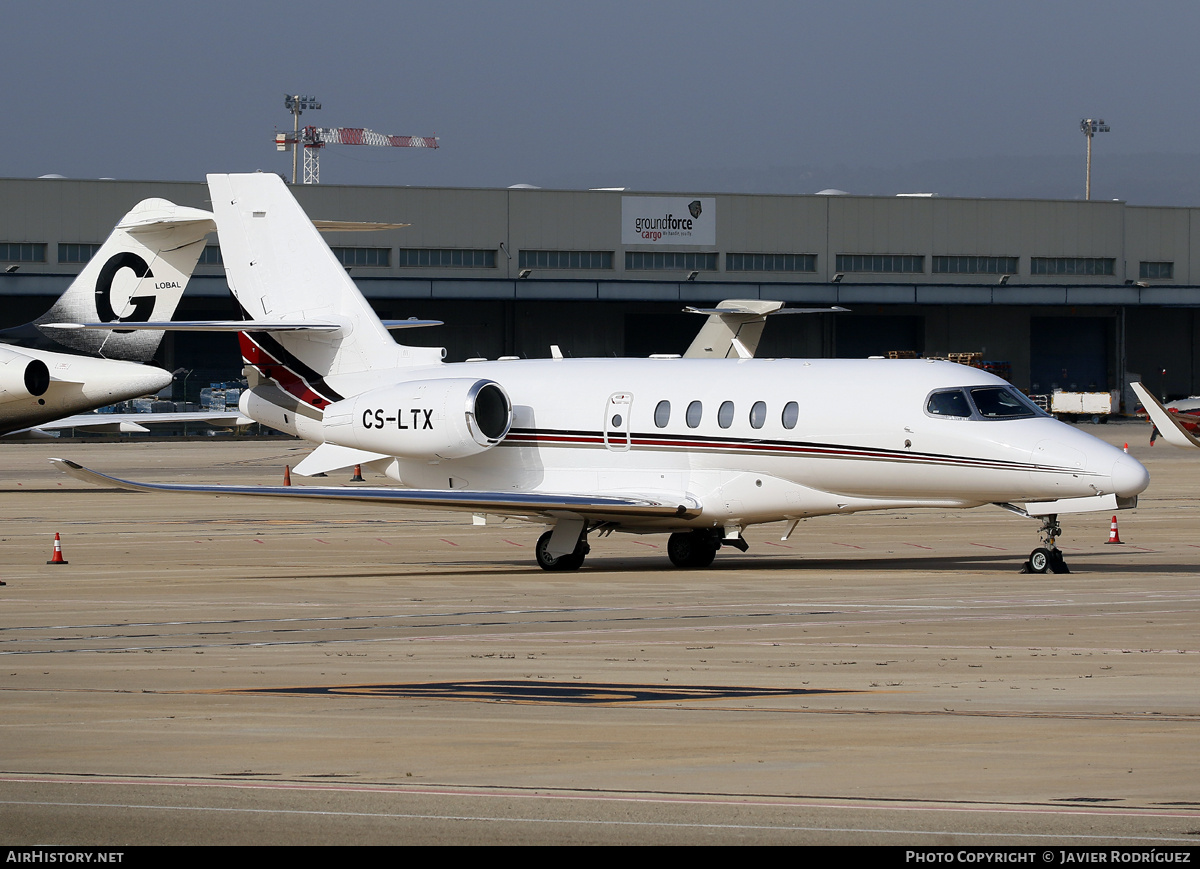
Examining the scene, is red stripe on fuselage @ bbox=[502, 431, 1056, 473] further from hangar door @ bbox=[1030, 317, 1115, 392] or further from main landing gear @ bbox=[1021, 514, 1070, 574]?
hangar door @ bbox=[1030, 317, 1115, 392]

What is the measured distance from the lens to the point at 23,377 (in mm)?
36688

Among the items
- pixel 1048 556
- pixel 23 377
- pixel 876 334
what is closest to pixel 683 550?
pixel 1048 556

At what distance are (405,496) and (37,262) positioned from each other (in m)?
61.1

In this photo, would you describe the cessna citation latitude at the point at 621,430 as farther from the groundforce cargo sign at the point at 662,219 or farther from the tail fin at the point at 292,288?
the groundforce cargo sign at the point at 662,219

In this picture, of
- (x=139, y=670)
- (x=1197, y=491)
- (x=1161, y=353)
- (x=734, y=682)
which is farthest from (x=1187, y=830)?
(x=1161, y=353)

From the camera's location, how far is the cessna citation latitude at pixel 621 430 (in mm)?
20469

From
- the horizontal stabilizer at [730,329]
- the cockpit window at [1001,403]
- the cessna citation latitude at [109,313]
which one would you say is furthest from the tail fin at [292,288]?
the horizontal stabilizer at [730,329]

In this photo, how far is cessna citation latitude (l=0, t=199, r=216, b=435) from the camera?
36469 millimetres

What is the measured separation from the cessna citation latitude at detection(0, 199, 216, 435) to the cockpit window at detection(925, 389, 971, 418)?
68.1 ft

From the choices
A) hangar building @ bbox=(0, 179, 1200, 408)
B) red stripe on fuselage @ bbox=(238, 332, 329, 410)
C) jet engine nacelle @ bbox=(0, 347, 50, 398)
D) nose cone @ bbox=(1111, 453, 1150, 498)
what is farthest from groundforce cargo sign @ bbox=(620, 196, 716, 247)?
nose cone @ bbox=(1111, 453, 1150, 498)

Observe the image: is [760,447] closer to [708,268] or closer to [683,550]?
[683,550]

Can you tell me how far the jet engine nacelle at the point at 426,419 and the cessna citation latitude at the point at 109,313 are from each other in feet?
46.2

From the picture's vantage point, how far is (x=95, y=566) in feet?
75.6
